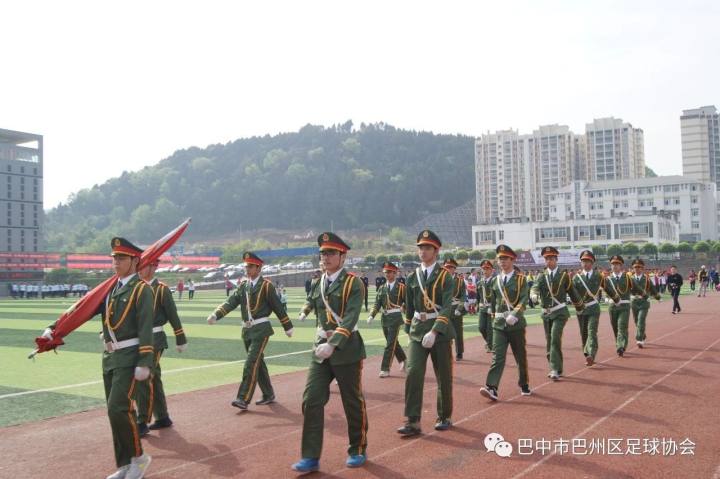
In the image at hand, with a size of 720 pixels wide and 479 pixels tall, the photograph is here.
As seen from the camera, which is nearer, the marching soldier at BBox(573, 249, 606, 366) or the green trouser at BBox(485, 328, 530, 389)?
the green trouser at BBox(485, 328, 530, 389)

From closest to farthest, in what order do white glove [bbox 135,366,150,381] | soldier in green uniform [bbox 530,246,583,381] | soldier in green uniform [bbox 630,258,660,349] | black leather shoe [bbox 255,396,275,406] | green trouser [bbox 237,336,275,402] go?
white glove [bbox 135,366,150,381], green trouser [bbox 237,336,275,402], black leather shoe [bbox 255,396,275,406], soldier in green uniform [bbox 530,246,583,381], soldier in green uniform [bbox 630,258,660,349]

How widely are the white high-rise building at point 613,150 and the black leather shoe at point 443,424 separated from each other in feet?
553

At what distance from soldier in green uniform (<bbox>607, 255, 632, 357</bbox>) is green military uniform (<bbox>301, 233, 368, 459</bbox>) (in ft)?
28.5

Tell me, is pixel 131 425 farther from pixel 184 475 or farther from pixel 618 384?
pixel 618 384

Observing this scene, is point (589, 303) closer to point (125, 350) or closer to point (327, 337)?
point (327, 337)

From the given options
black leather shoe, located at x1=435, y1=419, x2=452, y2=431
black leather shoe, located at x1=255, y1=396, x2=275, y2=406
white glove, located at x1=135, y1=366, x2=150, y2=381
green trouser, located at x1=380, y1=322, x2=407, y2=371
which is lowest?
black leather shoe, located at x1=255, y1=396, x2=275, y2=406

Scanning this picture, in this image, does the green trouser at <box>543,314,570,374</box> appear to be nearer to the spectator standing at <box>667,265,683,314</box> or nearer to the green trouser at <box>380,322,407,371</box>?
the green trouser at <box>380,322,407,371</box>

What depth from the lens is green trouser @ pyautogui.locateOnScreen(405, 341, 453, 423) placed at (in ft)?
24.6

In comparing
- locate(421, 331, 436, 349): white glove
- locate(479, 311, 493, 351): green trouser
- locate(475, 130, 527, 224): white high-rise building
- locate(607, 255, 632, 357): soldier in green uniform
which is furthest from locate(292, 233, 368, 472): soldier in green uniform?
locate(475, 130, 527, 224): white high-rise building

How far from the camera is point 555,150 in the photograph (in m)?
168

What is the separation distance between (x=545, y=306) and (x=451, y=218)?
176 metres

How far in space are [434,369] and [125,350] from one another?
3533mm

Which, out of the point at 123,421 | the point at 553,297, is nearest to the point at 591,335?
the point at 553,297

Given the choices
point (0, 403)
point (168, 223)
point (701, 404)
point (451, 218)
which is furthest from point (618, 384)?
point (168, 223)
